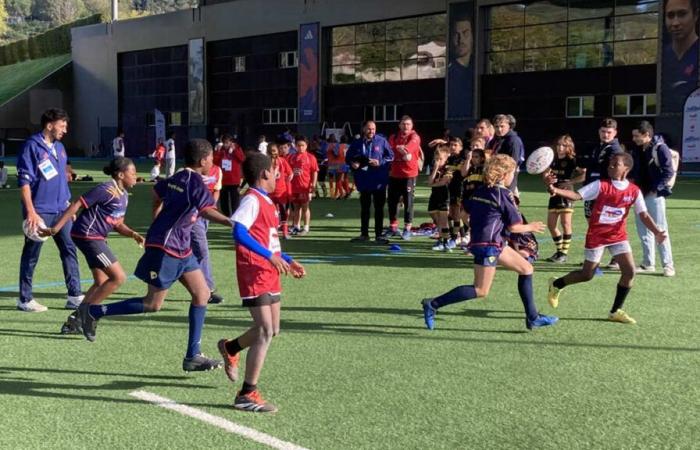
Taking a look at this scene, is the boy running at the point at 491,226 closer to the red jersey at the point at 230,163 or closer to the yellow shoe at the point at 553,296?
the yellow shoe at the point at 553,296

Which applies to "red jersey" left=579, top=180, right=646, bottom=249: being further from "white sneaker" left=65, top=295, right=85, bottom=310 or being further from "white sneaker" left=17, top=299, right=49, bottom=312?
"white sneaker" left=17, top=299, right=49, bottom=312

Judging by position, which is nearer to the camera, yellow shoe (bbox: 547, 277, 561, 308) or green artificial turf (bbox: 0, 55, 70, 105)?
yellow shoe (bbox: 547, 277, 561, 308)

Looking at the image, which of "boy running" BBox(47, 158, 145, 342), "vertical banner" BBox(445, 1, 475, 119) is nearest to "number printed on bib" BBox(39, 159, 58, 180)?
"boy running" BBox(47, 158, 145, 342)

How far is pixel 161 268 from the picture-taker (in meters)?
5.70

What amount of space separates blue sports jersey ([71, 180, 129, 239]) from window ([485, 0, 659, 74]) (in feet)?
110

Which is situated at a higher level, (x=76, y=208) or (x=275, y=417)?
(x=76, y=208)

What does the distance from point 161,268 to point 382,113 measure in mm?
40927

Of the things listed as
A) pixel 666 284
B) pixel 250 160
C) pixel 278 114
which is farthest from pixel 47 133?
pixel 278 114

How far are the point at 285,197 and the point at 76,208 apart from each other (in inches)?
276

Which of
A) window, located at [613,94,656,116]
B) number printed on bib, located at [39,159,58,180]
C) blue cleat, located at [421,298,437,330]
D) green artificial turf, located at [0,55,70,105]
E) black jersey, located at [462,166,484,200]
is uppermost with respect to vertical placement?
green artificial turf, located at [0,55,70,105]

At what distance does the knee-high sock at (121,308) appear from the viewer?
237 inches

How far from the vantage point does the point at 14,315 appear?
7.64m

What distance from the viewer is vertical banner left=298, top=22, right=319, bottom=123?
48125mm

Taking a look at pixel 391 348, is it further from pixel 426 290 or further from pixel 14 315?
pixel 14 315
